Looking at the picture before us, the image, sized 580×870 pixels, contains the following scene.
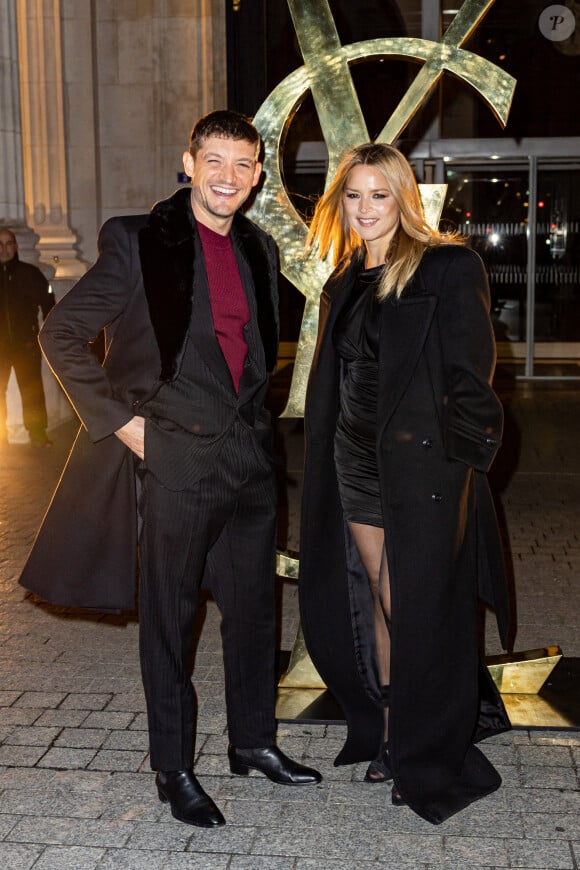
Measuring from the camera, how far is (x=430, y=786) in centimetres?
361

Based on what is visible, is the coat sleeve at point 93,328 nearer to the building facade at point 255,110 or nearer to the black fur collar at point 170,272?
the black fur collar at point 170,272

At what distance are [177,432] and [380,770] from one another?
4.43ft

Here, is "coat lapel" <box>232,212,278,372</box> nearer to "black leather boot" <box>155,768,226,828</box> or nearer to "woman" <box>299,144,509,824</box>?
"woman" <box>299,144,509,824</box>

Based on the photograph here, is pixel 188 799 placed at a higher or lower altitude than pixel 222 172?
lower

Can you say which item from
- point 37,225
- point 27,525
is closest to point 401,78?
point 37,225

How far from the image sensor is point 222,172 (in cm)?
348

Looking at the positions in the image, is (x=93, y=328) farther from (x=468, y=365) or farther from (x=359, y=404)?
(x=468, y=365)

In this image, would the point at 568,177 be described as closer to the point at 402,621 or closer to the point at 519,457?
the point at 519,457

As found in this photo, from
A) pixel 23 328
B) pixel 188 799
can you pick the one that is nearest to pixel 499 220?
pixel 23 328

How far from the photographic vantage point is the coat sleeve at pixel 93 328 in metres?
3.44

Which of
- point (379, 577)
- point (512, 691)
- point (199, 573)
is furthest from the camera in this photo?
point (512, 691)

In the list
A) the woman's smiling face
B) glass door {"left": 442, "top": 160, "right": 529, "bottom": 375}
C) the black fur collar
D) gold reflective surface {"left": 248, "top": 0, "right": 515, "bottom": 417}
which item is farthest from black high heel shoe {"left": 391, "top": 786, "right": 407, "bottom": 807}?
glass door {"left": 442, "top": 160, "right": 529, "bottom": 375}

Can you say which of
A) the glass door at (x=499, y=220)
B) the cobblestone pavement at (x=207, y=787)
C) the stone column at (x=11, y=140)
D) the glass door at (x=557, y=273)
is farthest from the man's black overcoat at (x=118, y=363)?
the glass door at (x=557, y=273)

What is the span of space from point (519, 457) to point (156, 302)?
7.01 meters
